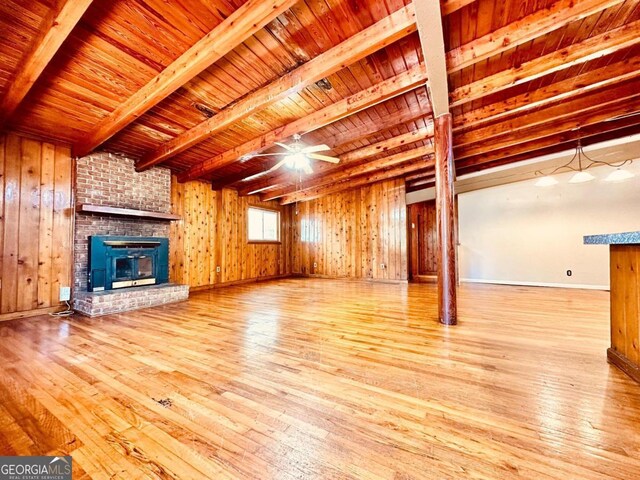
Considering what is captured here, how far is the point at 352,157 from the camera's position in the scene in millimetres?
5250

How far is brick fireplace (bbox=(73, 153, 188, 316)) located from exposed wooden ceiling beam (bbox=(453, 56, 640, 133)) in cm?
563

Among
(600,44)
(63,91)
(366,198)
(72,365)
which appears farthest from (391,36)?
(366,198)

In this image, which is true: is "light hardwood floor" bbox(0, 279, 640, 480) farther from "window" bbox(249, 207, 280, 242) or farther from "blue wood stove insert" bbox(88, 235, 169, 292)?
"window" bbox(249, 207, 280, 242)

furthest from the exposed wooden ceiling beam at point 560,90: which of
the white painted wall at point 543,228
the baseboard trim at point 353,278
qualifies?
the baseboard trim at point 353,278

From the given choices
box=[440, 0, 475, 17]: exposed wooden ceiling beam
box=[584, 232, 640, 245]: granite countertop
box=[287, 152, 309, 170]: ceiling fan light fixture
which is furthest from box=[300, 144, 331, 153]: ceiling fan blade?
box=[584, 232, 640, 245]: granite countertop

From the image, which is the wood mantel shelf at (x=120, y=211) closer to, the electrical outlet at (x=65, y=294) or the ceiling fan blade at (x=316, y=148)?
the electrical outlet at (x=65, y=294)

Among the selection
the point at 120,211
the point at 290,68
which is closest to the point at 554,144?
the point at 290,68

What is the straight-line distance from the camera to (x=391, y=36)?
2146 mm

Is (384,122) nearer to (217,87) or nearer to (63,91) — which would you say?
(217,87)

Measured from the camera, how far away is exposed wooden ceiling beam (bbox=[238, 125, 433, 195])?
14.5 ft

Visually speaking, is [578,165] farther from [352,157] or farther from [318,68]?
[318,68]

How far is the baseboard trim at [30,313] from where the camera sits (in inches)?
138

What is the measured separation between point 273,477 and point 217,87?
3.44 meters

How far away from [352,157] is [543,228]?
15.6ft
